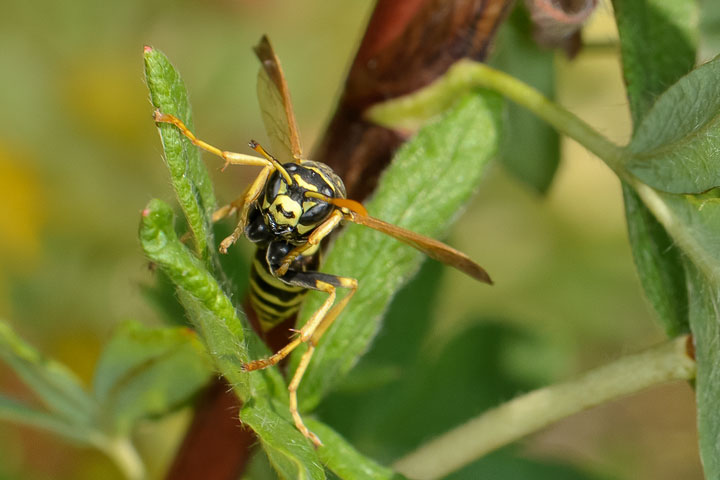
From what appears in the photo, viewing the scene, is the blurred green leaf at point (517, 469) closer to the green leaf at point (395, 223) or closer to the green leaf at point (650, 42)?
the green leaf at point (395, 223)

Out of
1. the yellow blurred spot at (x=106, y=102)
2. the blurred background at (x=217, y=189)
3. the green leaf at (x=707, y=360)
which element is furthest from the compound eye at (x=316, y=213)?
the yellow blurred spot at (x=106, y=102)

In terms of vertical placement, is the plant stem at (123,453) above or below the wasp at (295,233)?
below

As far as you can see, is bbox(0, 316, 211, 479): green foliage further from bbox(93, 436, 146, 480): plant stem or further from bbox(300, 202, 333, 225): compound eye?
bbox(300, 202, 333, 225): compound eye

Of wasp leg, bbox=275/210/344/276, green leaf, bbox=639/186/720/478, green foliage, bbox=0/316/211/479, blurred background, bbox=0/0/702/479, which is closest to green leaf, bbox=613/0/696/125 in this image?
green leaf, bbox=639/186/720/478

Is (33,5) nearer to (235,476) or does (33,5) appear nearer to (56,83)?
(56,83)

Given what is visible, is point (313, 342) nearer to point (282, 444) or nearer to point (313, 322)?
point (313, 322)

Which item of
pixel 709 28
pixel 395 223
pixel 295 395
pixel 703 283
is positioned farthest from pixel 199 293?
pixel 709 28

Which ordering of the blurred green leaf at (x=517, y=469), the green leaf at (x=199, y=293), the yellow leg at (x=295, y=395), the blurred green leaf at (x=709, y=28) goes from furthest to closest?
the blurred green leaf at (x=517, y=469)
the blurred green leaf at (x=709, y=28)
the yellow leg at (x=295, y=395)
the green leaf at (x=199, y=293)
